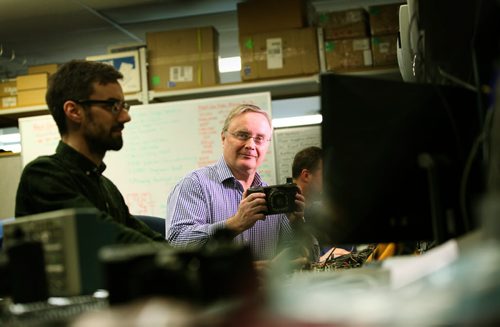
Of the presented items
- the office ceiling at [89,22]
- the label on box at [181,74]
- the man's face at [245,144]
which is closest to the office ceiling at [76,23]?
the office ceiling at [89,22]

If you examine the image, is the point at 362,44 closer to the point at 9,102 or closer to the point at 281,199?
the point at 281,199

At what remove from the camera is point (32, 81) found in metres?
4.76

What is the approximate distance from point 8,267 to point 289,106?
658 cm

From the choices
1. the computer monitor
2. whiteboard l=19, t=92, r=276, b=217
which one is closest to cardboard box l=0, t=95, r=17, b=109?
whiteboard l=19, t=92, r=276, b=217

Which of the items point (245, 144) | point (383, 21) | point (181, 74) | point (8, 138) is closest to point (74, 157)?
point (245, 144)

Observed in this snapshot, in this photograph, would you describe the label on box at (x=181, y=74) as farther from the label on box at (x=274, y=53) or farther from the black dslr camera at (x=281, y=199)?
the black dslr camera at (x=281, y=199)

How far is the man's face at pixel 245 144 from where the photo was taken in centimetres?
292

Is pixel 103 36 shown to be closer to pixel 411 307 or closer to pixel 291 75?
pixel 291 75

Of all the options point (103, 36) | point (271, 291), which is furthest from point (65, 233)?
point (103, 36)

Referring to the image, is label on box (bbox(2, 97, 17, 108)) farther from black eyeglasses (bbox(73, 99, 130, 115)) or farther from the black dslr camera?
the black dslr camera

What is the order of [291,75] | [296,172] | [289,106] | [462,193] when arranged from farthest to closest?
[289,106] < [291,75] < [296,172] < [462,193]

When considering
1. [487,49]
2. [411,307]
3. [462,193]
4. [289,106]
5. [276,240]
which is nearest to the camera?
[411,307]

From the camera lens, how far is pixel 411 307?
0.52 m

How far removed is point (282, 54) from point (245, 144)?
5.06 ft
